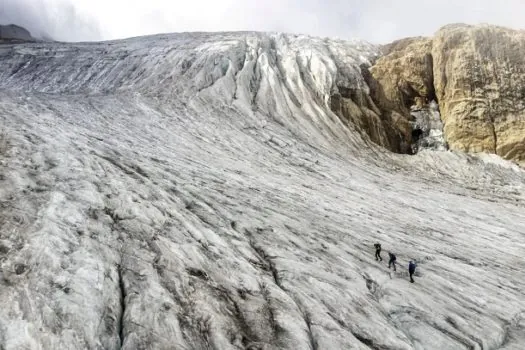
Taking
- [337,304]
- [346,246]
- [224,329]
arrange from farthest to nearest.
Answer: [346,246]
[337,304]
[224,329]

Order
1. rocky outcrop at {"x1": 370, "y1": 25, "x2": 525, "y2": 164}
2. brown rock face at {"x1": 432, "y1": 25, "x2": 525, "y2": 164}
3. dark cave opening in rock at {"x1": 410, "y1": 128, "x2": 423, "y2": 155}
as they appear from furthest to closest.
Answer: dark cave opening in rock at {"x1": 410, "y1": 128, "x2": 423, "y2": 155}, rocky outcrop at {"x1": 370, "y1": 25, "x2": 525, "y2": 164}, brown rock face at {"x1": 432, "y1": 25, "x2": 525, "y2": 164}

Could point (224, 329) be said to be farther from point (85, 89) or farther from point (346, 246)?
point (85, 89)

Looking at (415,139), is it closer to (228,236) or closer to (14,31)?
(228,236)

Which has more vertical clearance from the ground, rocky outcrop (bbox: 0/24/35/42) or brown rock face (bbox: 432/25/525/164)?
brown rock face (bbox: 432/25/525/164)

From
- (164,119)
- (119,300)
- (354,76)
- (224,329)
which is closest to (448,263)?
(224,329)

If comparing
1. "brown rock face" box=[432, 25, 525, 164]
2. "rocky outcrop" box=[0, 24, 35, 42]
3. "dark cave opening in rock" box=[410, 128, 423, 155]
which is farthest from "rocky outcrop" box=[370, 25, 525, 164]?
"rocky outcrop" box=[0, 24, 35, 42]

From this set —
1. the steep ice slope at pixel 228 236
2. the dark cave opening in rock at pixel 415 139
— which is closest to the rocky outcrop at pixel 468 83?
the dark cave opening in rock at pixel 415 139

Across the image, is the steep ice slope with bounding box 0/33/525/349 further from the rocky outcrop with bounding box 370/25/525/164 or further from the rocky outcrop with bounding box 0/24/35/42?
the rocky outcrop with bounding box 0/24/35/42

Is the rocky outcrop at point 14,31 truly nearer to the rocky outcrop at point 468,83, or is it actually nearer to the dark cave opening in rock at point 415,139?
the rocky outcrop at point 468,83
